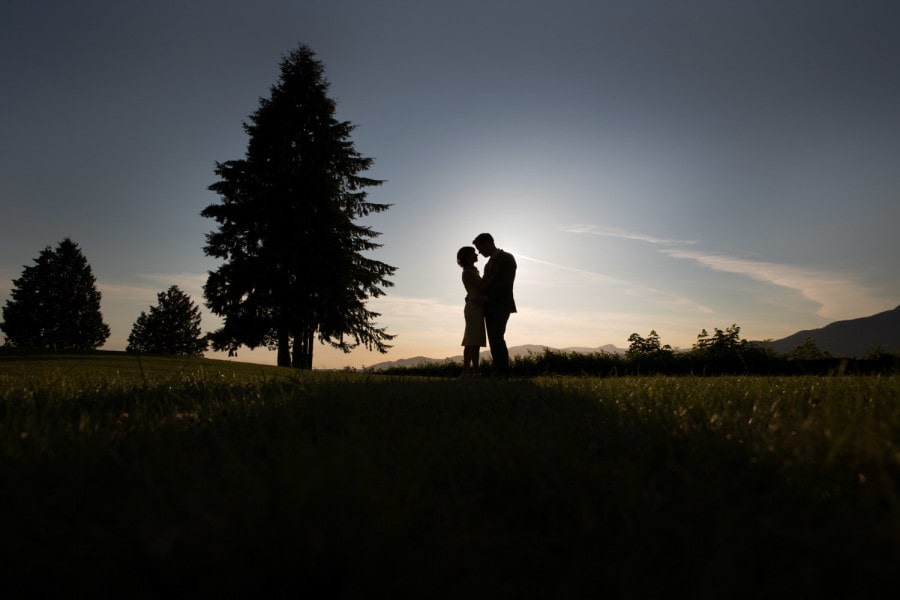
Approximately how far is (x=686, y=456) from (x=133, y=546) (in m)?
2.18

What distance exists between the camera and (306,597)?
1392 mm

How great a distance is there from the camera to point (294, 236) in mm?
23484

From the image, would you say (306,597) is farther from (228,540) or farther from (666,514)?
(666,514)

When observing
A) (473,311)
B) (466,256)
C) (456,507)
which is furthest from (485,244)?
(456,507)

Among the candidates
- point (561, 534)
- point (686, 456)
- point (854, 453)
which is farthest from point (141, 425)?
point (854, 453)

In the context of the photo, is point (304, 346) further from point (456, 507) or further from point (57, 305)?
point (57, 305)

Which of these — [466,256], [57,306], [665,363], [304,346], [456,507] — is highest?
[57,306]

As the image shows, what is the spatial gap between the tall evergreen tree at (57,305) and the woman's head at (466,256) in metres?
Answer: 46.3

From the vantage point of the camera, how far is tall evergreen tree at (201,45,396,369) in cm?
2295

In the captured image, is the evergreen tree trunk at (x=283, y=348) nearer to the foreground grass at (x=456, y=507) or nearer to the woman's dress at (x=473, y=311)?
the woman's dress at (x=473, y=311)

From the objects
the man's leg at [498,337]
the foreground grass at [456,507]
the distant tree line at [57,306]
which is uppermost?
the distant tree line at [57,306]

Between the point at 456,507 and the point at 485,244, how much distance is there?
7.60m

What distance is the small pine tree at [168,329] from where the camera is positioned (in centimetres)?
5253

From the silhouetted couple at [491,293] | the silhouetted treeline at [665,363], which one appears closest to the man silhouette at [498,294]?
the silhouetted couple at [491,293]
